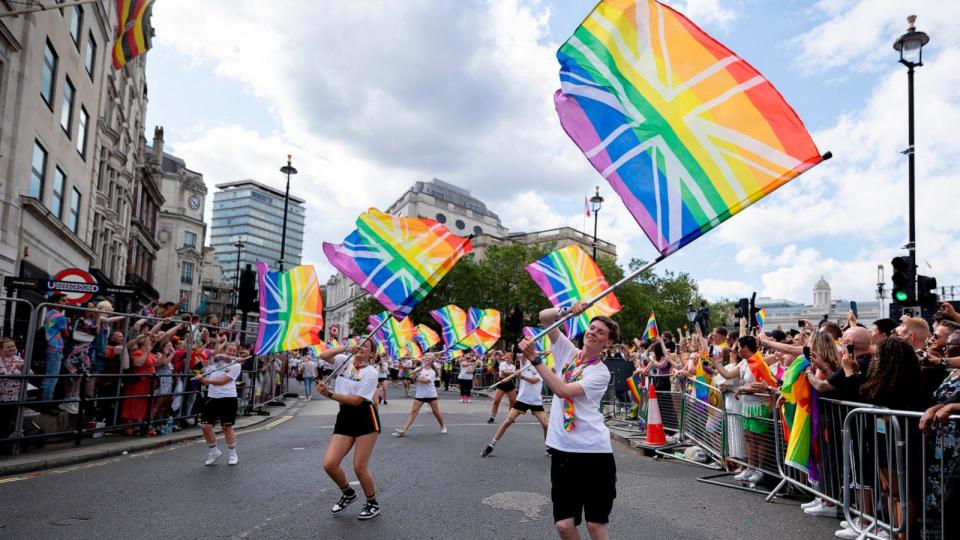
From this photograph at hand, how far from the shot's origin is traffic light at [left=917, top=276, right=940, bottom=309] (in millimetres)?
11906

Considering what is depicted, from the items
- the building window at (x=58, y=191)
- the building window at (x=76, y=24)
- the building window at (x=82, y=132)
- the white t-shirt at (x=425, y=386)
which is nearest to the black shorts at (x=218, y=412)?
the white t-shirt at (x=425, y=386)

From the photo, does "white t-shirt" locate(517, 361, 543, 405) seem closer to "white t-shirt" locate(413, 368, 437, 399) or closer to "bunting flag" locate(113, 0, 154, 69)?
"white t-shirt" locate(413, 368, 437, 399)

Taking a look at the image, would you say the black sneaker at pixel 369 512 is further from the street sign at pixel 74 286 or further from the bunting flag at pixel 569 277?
the street sign at pixel 74 286

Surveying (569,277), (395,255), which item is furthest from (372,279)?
(569,277)

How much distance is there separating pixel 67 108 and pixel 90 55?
4112 mm

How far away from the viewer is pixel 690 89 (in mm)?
5000

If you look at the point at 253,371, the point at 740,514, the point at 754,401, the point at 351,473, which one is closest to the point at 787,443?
the point at 754,401

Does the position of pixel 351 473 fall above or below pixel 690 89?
below

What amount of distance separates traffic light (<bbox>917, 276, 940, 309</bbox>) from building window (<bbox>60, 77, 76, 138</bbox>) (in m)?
24.5

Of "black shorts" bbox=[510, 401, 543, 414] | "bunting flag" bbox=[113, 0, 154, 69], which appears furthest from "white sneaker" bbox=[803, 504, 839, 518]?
"bunting flag" bbox=[113, 0, 154, 69]

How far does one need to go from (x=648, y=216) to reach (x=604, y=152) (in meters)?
0.69

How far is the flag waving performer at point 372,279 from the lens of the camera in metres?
6.39

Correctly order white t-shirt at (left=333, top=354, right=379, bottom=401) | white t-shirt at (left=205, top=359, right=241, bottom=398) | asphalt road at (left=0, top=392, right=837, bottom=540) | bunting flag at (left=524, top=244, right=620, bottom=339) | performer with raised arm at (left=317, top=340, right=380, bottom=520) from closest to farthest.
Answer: asphalt road at (left=0, top=392, right=837, bottom=540), performer with raised arm at (left=317, top=340, right=380, bottom=520), white t-shirt at (left=333, top=354, right=379, bottom=401), white t-shirt at (left=205, top=359, right=241, bottom=398), bunting flag at (left=524, top=244, right=620, bottom=339)

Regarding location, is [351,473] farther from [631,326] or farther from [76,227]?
[631,326]
